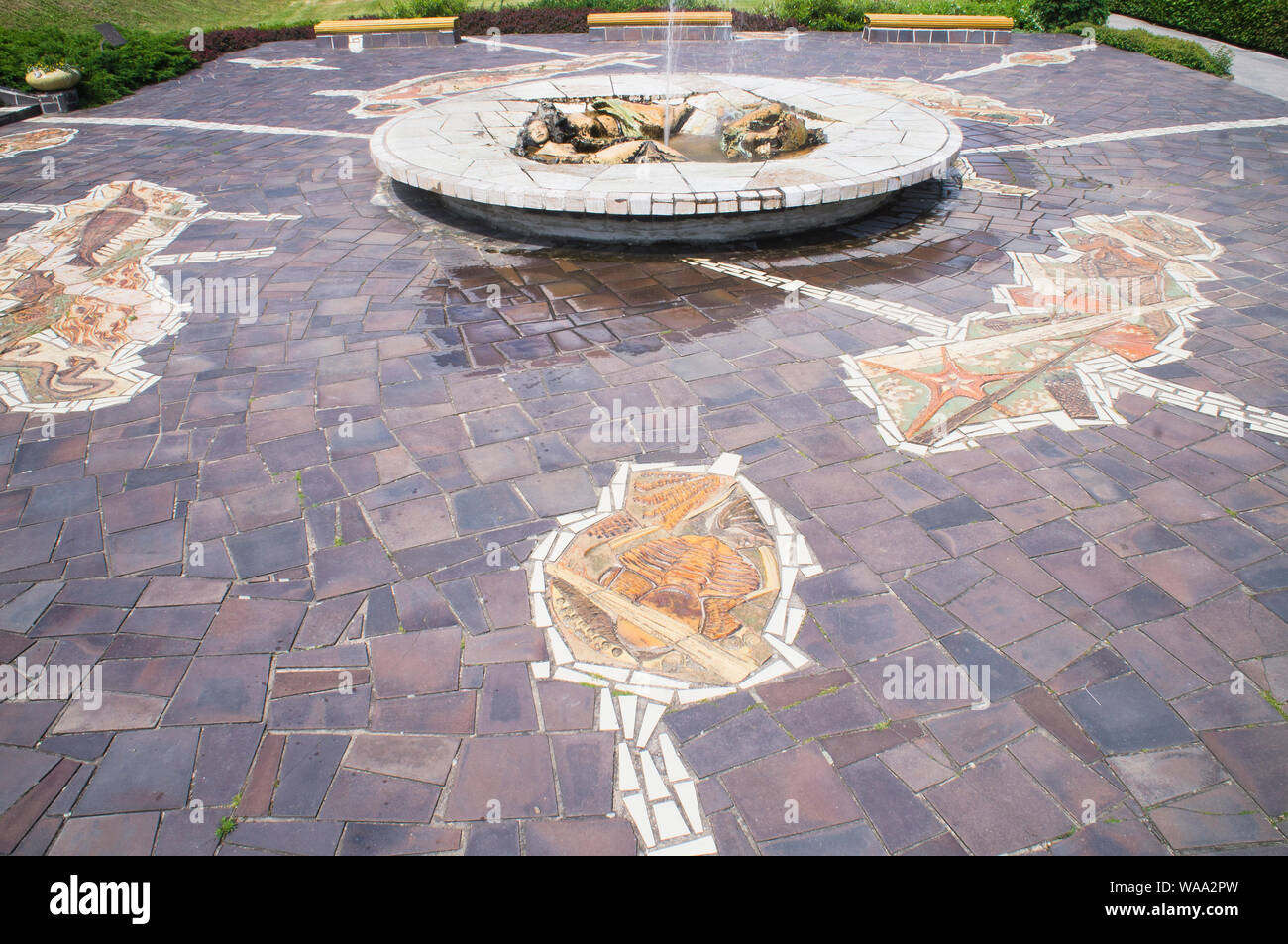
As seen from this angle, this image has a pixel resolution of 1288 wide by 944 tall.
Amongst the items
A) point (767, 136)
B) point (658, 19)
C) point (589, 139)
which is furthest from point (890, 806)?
point (658, 19)

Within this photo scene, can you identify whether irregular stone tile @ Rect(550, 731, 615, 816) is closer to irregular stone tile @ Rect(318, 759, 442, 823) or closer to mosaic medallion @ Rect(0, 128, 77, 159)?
irregular stone tile @ Rect(318, 759, 442, 823)

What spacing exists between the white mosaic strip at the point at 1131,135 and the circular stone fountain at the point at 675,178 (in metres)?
1.34

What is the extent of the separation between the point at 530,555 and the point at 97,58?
13.1 metres

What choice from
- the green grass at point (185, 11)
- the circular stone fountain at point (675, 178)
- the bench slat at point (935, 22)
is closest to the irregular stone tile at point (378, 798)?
the circular stone fountain at point (675, 178)

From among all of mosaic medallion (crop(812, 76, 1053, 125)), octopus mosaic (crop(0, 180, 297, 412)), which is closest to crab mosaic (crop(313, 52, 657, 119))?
octopus mosaic (crop(0, 180, 297, 412))

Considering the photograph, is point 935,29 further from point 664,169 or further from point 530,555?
point 530,555

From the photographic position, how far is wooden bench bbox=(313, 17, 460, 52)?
48.1 ft

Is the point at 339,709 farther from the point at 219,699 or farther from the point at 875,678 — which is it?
the point at 875,678

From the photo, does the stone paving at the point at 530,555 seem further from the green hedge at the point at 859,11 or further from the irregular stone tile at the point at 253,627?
the green hedge at the point at 859,11

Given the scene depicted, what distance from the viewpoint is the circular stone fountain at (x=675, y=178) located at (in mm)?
6414

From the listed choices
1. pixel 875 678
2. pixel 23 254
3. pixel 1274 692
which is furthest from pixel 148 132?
pixel 1274 692

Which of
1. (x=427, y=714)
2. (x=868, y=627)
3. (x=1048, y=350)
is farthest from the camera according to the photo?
(x=1048, y=350)

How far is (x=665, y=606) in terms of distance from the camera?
3357 mm

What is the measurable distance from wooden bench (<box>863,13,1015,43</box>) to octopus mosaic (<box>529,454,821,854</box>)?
1409 centimetres
